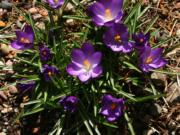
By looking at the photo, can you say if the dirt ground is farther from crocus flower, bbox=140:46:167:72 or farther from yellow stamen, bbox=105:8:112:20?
yellow stamen, bbox=105:8:112:20

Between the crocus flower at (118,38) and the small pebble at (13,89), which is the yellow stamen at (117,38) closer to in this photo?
the crocus flower at (118,38)

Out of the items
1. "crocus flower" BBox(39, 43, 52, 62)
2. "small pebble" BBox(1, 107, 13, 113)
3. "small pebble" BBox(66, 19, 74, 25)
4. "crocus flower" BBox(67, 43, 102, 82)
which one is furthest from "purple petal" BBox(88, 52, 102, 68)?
"small pebble" BBox(1, 107, 13, 113)

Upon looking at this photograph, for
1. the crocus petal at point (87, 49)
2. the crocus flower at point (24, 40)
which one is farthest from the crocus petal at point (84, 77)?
the crocus flower at point (24, 40)

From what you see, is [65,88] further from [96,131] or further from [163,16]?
[163,16]

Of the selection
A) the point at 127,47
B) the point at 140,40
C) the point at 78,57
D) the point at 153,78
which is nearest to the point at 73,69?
the point at 78,57

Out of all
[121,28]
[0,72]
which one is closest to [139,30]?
[121,28]
